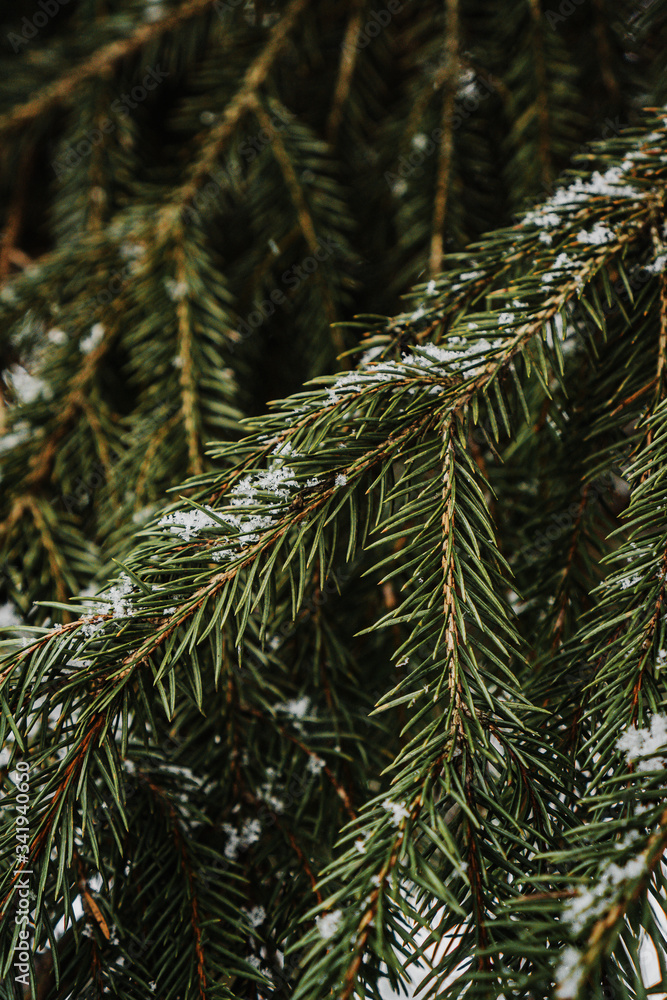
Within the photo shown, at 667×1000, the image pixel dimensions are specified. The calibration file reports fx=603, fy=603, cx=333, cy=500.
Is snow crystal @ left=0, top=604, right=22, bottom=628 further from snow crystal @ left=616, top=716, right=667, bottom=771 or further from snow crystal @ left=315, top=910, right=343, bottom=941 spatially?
snow crystal @ left=616, top=716, right=667, bottom=771

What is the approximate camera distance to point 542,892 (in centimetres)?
36

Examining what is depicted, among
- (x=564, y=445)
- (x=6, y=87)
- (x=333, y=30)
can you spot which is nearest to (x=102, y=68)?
(x=6, y=87)

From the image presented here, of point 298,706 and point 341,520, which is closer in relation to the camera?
point 341,520

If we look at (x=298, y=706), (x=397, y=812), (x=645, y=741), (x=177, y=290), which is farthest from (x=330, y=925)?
(x=177, y=290)

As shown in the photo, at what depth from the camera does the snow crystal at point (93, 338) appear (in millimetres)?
871

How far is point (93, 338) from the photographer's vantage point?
0.87 m

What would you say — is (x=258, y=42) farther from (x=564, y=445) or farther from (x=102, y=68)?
(x=564, y=445)

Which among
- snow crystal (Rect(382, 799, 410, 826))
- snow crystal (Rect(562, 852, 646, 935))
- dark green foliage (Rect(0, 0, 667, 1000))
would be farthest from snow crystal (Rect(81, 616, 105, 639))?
snow crystal (Rect(562, 852, 646, 935))

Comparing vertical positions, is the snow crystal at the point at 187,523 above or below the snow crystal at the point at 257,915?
above

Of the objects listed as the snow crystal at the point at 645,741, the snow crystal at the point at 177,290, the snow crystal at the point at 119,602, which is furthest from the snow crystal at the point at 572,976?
the snow crystal at the point at 177,290

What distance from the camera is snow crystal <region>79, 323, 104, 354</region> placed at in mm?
871

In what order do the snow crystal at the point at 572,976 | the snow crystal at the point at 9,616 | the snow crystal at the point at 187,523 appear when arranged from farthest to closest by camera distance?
the snow crystal at the point at 9,616 < the snow crystal at the point at 187,523 < the snow crystal at the point at 572,976

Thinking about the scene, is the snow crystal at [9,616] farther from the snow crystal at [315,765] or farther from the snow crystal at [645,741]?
the snow crystal at [645,741]

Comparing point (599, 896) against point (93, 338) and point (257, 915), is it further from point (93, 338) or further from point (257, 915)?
point (93, 338)
